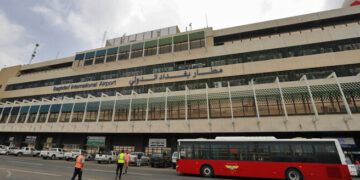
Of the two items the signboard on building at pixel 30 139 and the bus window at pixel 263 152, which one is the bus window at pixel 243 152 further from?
the signboard on building at pixel 30 139

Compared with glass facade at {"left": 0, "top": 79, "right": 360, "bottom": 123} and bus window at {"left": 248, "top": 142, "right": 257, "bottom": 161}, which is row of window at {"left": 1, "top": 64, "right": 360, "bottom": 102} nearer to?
glass facade at {"left": 0, "top": 79, "right": 360, "bottom": 123}

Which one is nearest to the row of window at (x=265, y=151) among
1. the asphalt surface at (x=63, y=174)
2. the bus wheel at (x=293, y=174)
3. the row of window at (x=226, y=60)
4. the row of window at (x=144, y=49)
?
the bus wheel at (x=293, y=174)

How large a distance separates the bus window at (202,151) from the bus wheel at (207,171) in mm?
736

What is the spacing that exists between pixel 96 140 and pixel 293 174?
97.2 feet

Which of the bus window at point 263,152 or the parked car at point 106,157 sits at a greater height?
the bus window at point 263,152

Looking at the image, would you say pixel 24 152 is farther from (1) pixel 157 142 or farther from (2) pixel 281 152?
(2) pixel 281 152

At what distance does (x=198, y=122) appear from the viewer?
22797 mm

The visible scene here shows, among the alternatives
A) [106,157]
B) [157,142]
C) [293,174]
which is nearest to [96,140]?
[106,157]

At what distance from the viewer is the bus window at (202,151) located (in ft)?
42.0

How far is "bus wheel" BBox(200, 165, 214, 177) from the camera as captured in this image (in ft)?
40.5

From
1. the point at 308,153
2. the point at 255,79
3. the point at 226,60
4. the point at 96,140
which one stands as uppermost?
the point at 226,60

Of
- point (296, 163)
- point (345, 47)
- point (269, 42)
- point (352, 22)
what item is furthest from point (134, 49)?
point (352, 22)

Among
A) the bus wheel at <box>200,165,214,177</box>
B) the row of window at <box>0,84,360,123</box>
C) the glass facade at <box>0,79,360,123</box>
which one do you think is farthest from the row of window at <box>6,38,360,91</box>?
the bus wheel at <box>200,165,214,177</box>

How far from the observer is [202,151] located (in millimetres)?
12977
